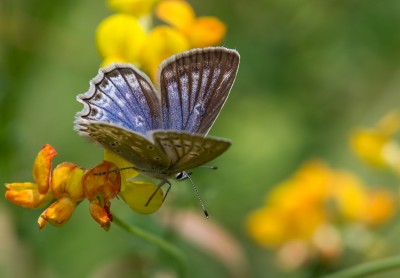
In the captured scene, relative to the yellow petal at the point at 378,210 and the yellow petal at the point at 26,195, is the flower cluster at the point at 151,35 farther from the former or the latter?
the yellow petal at the point at 378,210

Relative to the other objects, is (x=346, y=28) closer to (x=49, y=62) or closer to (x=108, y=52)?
(x=49, y=62)

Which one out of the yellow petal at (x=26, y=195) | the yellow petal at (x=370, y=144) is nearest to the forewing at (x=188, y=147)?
the yellow petal at (x=26, y=195)

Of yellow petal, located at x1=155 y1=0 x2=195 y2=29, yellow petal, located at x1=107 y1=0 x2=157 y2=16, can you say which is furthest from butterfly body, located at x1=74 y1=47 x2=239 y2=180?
yellow petal, located at x1=107 y1=0 x2=157 y2=16

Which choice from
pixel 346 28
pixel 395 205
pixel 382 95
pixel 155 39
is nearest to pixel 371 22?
pixel 346 28

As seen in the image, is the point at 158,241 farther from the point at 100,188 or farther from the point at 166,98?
the point at 166,98

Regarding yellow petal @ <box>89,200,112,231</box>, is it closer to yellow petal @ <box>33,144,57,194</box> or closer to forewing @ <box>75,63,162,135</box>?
yellow petal @ <box>33,144,57,194</box>

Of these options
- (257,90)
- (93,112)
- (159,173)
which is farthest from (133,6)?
(257,90)

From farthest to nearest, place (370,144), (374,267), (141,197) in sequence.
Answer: (370,144), (374,267), (141,197)
